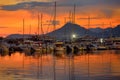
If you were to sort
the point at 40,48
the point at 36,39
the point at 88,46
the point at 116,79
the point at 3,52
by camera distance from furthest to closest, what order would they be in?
the point at 36,39 → the point at 88,46 → the point at 40,48 → the point at 3,52 → the point at 116,79

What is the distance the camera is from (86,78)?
28.2 metres

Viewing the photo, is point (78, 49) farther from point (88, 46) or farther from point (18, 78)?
point (18, 78)

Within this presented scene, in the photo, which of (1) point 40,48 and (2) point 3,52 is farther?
(1) point 40,48

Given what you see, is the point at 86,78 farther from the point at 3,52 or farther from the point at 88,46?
the point at 88,46

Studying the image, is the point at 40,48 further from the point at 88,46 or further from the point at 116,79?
the point at 116,79

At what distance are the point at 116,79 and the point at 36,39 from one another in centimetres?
7817

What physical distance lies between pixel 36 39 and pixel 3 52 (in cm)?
2863

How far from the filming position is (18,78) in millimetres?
27859

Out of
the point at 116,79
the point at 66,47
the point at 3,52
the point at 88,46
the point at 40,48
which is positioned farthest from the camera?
the point at 88,46

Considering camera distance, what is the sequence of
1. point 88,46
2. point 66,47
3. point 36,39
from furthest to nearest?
point 36,39 → point 88,46 → point 66,47

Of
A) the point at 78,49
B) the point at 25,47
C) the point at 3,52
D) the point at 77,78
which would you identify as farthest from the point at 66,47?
the point at 77,78

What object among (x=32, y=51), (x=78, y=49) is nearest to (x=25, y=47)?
(x=32, y=51)

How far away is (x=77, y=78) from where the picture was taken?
1113 inches

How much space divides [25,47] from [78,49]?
12.9 metres
